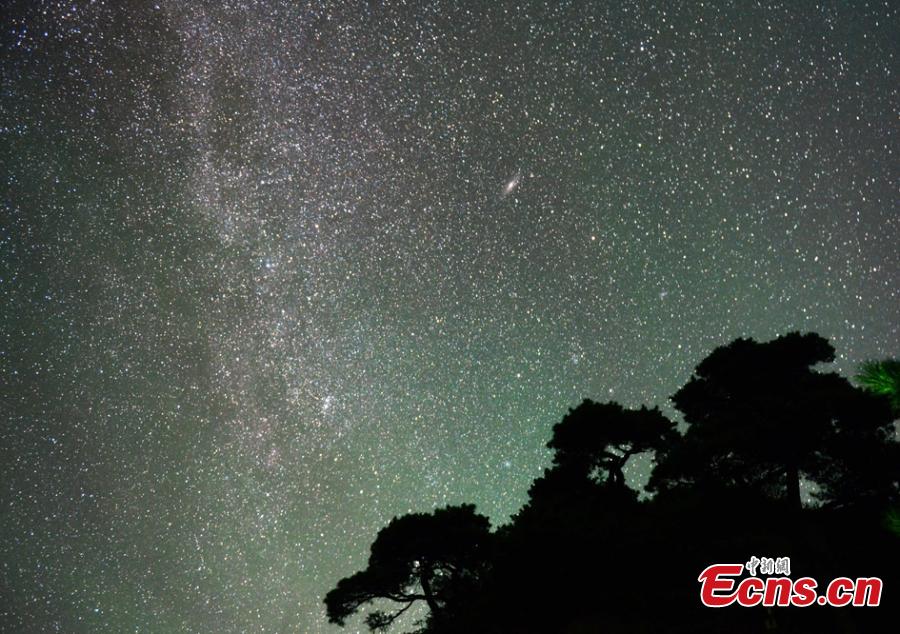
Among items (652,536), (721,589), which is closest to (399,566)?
(652,536)

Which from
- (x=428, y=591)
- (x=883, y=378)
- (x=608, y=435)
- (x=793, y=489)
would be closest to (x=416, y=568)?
(x=428, y=591)

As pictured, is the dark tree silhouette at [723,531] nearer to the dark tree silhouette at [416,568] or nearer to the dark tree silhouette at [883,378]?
the dark tree silhouette at [416,568]

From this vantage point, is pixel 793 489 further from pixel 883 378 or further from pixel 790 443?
pixel 883 378

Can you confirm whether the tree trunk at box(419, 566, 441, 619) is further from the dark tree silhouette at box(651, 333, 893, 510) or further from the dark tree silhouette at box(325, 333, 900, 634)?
the dark tree silhouette at box(651, 333, 893, 510)

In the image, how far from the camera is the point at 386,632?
69.9 feet
